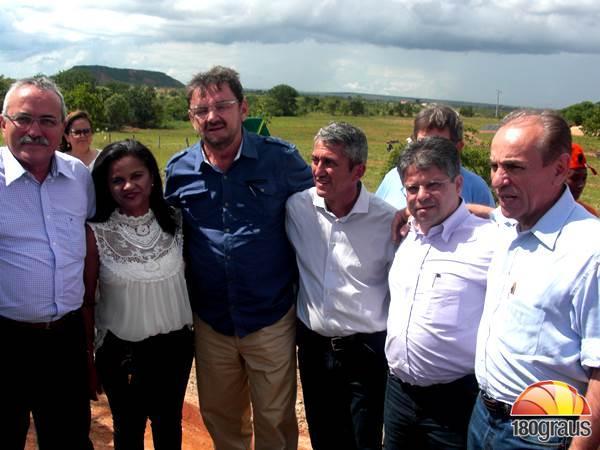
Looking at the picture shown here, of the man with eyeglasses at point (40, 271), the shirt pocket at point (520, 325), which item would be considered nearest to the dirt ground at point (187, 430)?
the man with eyeglasses at point (40, 271)

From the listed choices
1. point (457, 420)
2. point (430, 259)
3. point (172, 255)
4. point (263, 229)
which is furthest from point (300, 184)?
point (457, 420)

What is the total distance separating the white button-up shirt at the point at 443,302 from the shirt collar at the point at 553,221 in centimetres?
49

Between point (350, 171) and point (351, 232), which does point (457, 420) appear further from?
point (350, 171)

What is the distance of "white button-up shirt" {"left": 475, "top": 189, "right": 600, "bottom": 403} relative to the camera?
210 centimetres

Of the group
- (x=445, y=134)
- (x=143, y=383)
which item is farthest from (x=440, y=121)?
(x=143, y=383)

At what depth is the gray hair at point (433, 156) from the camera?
2.81 metres

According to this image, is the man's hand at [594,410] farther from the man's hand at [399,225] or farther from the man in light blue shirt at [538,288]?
the man's hand at [399,225]

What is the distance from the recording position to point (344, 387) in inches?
133

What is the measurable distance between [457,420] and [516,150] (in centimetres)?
137

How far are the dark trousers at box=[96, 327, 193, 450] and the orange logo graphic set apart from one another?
6.56ft

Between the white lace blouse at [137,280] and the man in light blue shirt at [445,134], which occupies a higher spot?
the man in light blue shirt at [445,134]

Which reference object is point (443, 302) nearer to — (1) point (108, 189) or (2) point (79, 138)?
(1) point (108, 189)

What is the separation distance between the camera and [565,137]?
224 cm

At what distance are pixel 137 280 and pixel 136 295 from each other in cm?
9
